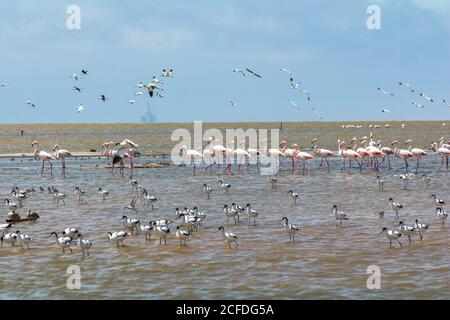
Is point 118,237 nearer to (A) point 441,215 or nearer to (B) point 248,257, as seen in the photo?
(B) point 248,257

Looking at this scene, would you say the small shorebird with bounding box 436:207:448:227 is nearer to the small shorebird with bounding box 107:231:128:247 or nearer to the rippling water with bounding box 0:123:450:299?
the rippling water with bounding box 0:123:450:299

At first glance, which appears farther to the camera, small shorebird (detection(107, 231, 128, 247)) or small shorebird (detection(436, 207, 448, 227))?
small shorebird (detection(436, 207, 448, 227))

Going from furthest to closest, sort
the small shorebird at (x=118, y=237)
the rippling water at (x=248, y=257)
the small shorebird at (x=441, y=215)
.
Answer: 1. the small shorebird at (x=441, y=215)
2. the small shorebird at (x=118, y=237)
3. the rippling water at (x=248, y=257)

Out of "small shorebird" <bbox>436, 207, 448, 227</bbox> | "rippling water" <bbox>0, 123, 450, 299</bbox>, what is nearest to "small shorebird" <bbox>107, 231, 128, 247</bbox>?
"rippling water" <bbox>0, 123, 450, 299</bbox>

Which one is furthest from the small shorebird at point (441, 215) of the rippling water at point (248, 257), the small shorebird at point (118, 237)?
the small shorebird at point (118, 237)

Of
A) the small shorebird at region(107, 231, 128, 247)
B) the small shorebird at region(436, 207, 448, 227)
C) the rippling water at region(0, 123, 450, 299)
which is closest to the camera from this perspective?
the rippling water at region(0, 123, 450, 299)

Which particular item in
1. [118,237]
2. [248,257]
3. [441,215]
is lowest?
[248,257]

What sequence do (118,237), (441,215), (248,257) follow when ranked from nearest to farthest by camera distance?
(248,257), (118,237), (441,215)

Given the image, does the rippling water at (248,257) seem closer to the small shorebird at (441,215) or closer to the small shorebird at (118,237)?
the small shorebird at (118,237)

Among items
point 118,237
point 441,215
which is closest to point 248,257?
point 118,237

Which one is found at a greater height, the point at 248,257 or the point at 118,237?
the point at 118,237

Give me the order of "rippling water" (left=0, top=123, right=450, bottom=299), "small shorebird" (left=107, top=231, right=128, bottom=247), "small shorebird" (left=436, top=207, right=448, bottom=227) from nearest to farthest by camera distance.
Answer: "rippling water" (left=0, top=123, right=450, bottom=299) < "small shorebird" (left=107, top=231, right=128, bottom=247) < "small shorebird" (left=436, top=207, right=448, bottom=227)
